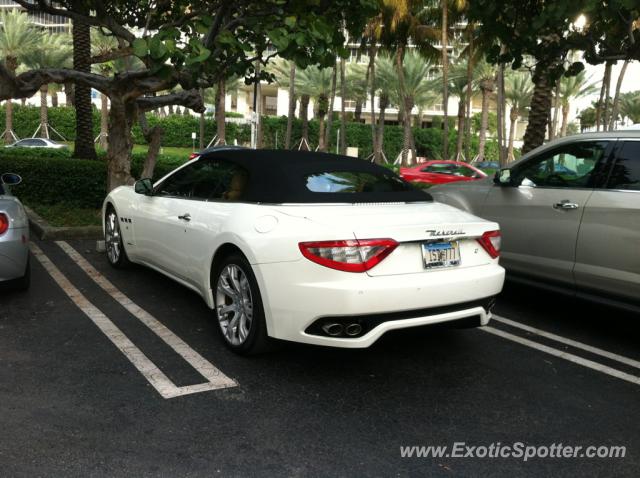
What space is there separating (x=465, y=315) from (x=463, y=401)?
55cm

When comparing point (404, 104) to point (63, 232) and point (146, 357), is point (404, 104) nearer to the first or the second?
point (63, 232)

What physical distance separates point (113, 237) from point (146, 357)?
9.51 ft

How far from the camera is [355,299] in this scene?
3500 mm

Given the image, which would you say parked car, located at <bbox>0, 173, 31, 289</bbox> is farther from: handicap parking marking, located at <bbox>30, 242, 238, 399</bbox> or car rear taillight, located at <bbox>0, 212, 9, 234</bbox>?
handicap parking marking, located at <bbox>30, 242, 238, 399</bbox>

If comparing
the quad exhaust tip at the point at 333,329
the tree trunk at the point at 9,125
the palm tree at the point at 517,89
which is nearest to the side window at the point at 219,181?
the quad exhaust tip at the point at 333,329

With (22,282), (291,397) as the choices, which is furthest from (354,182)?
(22,282)

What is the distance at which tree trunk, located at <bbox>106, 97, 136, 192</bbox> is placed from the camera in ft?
29.8

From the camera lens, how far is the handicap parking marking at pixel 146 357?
370 cm

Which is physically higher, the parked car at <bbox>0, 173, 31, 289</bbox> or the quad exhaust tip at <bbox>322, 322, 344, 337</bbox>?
the parked car at <bbox>0, 173, 31, 289</bbox>

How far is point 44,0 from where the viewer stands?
8.74 m

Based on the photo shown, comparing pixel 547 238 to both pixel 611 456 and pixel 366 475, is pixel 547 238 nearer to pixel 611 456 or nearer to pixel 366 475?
pixel 611 456

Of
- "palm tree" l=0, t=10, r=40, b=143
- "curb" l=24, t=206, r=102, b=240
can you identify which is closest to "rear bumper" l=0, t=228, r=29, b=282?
"curb" l=24, t=206, r=102, b=240

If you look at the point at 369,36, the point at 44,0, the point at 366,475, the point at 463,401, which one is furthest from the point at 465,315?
the point at 369,36

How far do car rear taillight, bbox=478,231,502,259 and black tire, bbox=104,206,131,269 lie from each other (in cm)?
390
